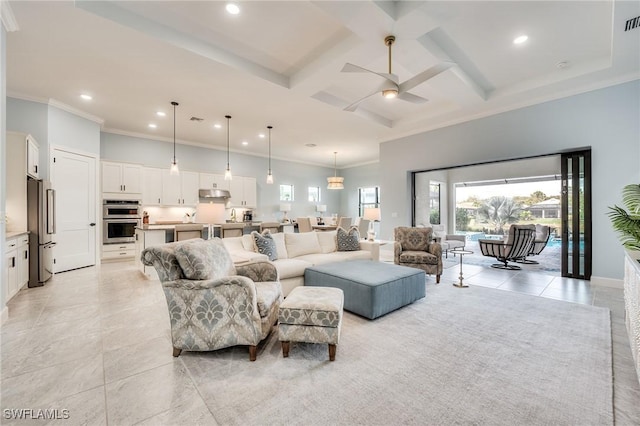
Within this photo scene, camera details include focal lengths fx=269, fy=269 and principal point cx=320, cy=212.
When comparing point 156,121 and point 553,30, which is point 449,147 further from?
point 156,121

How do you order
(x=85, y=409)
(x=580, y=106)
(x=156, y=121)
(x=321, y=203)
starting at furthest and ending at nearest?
(x=321, y=203) < (x=156, y=121) < (x=580, y=106) < (x=85, y=409)

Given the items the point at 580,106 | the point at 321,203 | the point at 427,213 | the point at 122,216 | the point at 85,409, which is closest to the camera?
the point at 85,409

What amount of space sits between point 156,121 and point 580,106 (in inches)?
305

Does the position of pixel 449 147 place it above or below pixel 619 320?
above

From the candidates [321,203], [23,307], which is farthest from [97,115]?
[321,203]

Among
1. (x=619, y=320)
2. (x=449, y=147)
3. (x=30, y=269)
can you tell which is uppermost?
(x=449, y=147)

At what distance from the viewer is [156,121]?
575 cm

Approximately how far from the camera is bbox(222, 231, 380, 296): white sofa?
138 inches

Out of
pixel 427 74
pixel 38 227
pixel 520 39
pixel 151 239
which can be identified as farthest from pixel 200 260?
pixel 520 39

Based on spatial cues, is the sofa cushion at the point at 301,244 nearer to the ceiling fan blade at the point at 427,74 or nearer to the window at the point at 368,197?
the ceiling fan blade at the point at 427,74

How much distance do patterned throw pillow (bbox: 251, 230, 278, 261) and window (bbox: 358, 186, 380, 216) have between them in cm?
706

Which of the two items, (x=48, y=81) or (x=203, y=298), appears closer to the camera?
(x=203, y=298)

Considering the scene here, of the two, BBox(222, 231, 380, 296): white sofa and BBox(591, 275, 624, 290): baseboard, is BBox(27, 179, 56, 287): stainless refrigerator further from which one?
BBox(591, 275, 624, 290): baseboard

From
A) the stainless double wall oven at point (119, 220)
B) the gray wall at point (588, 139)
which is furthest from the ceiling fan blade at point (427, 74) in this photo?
the stainless double wall oven at point (119, 220)
